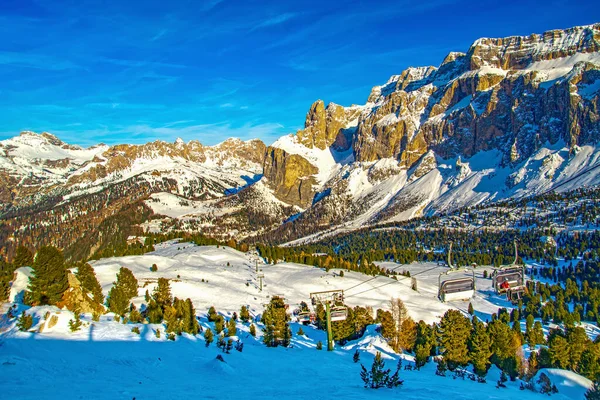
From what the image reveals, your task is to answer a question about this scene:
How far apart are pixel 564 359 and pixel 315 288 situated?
47.9 meters

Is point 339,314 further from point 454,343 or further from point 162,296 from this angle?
point 162,296

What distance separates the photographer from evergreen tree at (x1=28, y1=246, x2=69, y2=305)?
4353 cm

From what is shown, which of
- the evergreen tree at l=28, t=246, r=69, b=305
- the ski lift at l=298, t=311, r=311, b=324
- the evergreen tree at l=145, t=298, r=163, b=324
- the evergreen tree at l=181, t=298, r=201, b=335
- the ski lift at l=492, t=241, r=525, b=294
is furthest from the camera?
the ski lift at l=298, t=311, r=311, b=324

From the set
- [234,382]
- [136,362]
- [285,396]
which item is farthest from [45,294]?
[285,396]

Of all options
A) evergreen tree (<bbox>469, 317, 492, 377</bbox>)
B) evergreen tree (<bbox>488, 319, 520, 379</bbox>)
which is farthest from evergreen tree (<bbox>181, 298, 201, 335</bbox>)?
evergreen tree (<bbox>488, 319, 520, 379</bbox>)

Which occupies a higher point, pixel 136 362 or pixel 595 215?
pixel 595 215

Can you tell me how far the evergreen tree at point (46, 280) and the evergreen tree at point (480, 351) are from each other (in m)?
41.8

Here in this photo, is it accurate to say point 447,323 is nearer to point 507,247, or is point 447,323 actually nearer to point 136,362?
point 136,362

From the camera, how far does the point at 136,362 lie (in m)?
27.6

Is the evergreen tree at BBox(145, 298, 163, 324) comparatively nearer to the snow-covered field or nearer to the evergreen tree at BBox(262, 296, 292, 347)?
the snow-covered field

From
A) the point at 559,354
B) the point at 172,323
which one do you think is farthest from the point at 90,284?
the point at 559,354

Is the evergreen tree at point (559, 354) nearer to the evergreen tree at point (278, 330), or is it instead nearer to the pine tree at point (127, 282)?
the evergreen tree at point (278, 330)

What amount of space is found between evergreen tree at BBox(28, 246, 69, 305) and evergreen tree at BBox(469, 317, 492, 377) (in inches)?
1645

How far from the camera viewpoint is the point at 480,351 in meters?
44.9
